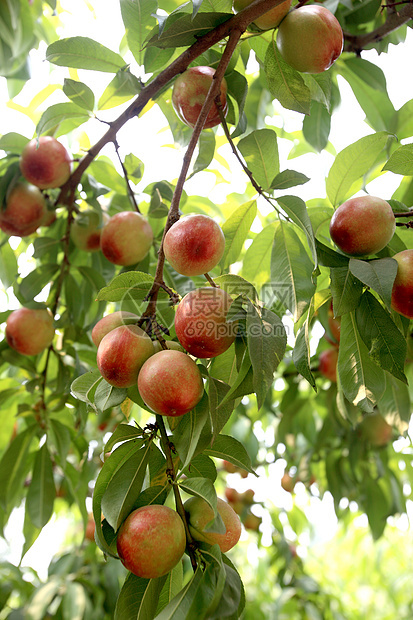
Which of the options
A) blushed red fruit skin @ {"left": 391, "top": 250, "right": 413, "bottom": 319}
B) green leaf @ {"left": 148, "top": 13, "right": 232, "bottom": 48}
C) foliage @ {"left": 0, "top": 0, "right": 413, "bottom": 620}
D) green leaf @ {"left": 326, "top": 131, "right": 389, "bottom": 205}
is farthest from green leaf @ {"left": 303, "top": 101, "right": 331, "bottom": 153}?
blushed red fruit skin @ {"left": 391, "top": 250, "right": 413, "bottom": 319}

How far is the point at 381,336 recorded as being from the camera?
0.85 m

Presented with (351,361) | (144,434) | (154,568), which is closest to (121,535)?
(154,568)

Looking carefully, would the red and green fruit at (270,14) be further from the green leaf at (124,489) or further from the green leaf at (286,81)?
the green leaf at (124,489)

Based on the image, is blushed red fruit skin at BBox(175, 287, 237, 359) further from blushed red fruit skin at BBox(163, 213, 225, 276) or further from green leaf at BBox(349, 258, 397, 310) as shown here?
green leaf at BBox(349, 258, 397, 310)

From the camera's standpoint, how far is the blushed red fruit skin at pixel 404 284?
848 mm

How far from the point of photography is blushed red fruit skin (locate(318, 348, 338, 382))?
5.83 ft

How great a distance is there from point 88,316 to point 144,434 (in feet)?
3.09

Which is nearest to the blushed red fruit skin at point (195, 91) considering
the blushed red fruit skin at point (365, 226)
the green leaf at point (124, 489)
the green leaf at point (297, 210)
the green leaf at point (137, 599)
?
the green leaf at point (297, 210)

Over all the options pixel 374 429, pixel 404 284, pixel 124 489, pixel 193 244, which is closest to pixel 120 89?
pixel 193 244

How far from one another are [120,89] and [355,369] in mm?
855

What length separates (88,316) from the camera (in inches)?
68.0

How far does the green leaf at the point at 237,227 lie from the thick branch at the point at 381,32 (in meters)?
0.67

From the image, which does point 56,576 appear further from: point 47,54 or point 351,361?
point 47,54

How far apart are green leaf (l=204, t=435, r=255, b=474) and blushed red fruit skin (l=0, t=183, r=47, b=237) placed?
0.97 m
